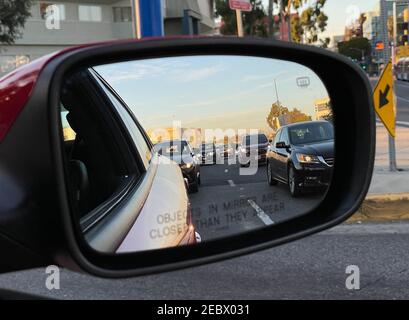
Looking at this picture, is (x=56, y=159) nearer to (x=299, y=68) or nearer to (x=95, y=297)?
(x=299, y=68)

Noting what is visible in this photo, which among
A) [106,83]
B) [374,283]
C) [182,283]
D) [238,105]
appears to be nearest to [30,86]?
[106,83]

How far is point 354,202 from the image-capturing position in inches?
69.7

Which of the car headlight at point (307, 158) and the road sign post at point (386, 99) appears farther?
the road sign post at point (386, 99)

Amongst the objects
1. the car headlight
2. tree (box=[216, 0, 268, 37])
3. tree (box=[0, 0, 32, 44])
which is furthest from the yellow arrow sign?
tree (box=[216, 0, 268, 37])

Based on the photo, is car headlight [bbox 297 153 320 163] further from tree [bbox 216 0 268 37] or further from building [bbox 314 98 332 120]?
tree [bbox 216 0 268 37]

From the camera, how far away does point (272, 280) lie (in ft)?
14.5

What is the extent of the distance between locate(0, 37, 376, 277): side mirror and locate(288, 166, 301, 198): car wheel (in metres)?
0.01

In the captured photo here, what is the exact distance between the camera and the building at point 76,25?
32125 millimetres

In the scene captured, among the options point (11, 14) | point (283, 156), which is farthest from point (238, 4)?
point (11, 14)

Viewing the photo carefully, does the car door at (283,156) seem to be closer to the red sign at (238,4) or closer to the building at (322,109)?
the building at (322,109)

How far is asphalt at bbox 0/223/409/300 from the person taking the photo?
4.13m

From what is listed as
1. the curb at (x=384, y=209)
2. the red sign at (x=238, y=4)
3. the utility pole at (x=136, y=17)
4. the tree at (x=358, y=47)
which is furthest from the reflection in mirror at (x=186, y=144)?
the tree at (x=358, y=47)

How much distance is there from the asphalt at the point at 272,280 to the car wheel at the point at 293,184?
238 cm
